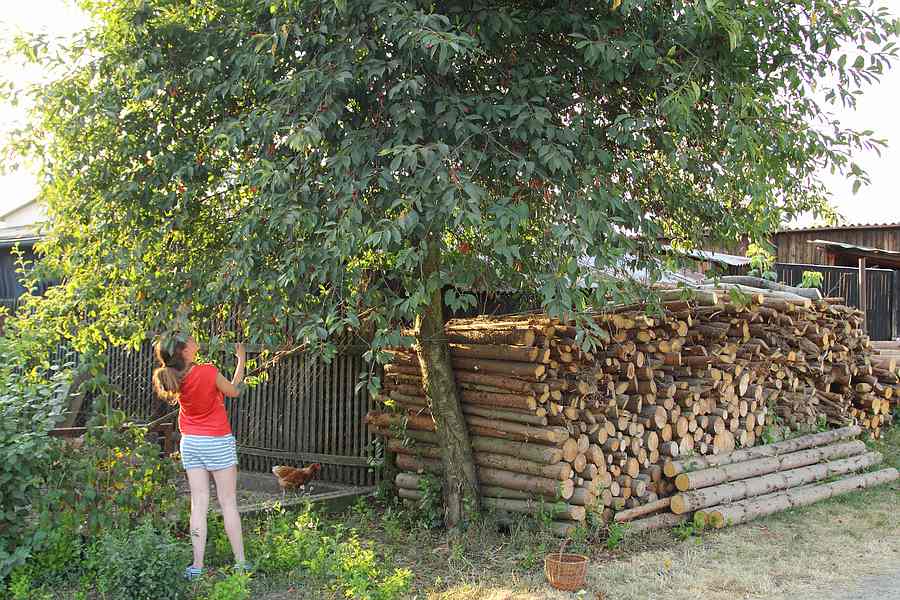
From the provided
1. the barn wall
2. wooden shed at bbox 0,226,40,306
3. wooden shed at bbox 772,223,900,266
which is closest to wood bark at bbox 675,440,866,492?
wooden shed at bbox 0,226,40,306

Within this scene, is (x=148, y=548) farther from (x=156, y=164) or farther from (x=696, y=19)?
(x=696, y=19)

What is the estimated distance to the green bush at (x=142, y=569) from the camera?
204 inches

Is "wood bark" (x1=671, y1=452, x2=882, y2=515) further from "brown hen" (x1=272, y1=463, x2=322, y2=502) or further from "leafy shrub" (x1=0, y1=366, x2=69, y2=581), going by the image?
"leafy shrub" (x1=0, y1=366, x2=69, y2=581)

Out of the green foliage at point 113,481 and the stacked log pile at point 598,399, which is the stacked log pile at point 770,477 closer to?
the stacked log pile at point 598,399

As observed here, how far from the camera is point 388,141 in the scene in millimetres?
5586

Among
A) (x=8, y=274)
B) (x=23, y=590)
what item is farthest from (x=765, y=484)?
(x=8, y=274)

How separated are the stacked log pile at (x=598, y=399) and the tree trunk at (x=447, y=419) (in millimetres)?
208

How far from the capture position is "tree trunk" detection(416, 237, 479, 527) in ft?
24.2

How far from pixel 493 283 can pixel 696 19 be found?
2351 mm

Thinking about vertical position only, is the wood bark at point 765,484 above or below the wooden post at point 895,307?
below

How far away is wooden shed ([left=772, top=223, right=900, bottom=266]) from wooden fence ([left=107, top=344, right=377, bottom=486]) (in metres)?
16.1

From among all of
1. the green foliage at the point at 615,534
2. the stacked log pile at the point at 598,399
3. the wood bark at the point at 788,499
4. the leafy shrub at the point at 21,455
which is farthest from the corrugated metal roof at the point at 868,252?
the leafy shrub at the point at 21,455

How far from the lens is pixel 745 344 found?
362 inches

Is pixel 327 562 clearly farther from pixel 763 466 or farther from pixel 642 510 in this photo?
pixel 763 466
